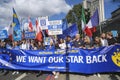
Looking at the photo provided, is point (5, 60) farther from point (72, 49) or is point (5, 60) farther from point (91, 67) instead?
point (91, 67)

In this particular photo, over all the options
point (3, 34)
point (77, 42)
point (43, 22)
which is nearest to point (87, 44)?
point (77, 42)

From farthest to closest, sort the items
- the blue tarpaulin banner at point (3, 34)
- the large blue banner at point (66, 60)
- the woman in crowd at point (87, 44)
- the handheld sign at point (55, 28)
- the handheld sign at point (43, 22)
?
the blue tarpaulin banner at point (3, 34) → the handheld sign at point (43, 22) → the handheld sign at point (55, 28) → the woman in crowd at point (87, 44) → the large blue banner at point (66, 60)

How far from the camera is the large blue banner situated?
11445mm

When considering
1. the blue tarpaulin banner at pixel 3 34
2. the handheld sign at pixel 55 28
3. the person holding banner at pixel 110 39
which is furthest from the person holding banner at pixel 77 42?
the blue tarpaulin banner at pixel 3 34

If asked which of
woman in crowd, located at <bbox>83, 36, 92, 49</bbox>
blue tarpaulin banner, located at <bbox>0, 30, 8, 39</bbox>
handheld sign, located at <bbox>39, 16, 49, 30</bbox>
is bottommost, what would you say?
woman in crowd, located at <bbox>83, 36, 92, 49</bbox>

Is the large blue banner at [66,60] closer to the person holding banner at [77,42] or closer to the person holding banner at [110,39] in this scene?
the person holding banner at [77,42]

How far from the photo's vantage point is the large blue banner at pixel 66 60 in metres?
11.4

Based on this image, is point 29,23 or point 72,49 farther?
point 29,23

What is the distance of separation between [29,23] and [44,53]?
6.23 m

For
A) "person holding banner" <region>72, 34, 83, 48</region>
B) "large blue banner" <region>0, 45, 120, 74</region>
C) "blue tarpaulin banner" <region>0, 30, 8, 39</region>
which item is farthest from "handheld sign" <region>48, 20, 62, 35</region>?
"blue tarpaulin banner" <region>0, 30, 8, 39</region>

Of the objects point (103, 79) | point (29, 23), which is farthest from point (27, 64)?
point (29, 23)

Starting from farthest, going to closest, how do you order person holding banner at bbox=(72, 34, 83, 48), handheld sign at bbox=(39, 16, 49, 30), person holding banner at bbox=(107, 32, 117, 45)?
handheld sign at bbox=(39, 16, 49, 30), person holding banner at bbox=(72, 34, 83, 48), person holding banner at bbox=(107, 32, 117, 45)

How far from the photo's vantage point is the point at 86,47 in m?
12.1

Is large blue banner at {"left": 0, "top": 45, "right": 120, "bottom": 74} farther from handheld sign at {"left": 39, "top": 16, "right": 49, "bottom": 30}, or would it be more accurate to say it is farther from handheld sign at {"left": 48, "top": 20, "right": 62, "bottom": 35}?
handheld sign at {"left": 39, "top": 16, "right": 49, "bottom": 30}
